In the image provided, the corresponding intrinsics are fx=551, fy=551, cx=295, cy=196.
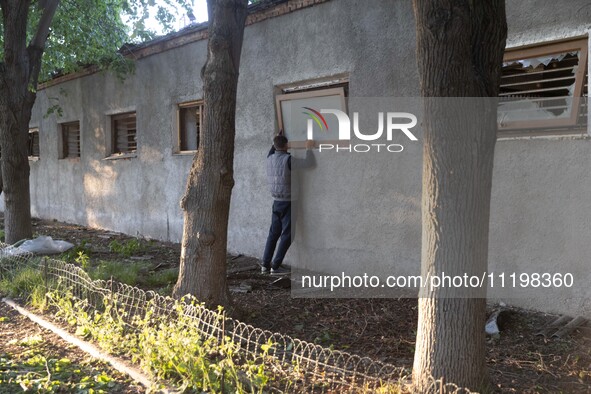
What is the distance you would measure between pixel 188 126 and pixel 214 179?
5335 millimetres

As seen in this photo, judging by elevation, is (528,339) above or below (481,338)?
below

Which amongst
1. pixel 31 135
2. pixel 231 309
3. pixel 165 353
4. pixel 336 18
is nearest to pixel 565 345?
pixel 231 309

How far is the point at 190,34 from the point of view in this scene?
987cm

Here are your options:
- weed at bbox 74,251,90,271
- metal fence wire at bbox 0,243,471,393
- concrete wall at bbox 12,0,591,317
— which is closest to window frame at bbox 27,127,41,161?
concrete wall at bbox 12,0,591,317

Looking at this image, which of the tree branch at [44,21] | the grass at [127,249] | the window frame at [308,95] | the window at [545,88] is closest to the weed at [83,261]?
the grass at [127,249]

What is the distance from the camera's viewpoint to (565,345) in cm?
484

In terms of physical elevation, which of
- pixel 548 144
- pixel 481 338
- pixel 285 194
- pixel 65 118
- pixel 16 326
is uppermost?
pixel 65 118

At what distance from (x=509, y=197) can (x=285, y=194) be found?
10.1ft

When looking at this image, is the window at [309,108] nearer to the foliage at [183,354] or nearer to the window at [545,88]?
the window at [545,88]

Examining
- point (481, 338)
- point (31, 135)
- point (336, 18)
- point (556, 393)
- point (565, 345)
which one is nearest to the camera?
point (481, 338)

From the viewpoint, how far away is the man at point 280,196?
777 cm

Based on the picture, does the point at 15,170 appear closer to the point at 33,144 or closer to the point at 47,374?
the point at 47,374

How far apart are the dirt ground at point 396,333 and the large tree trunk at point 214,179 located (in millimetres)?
558

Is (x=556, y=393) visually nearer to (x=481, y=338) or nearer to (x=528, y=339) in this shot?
(x=481, y=338)
